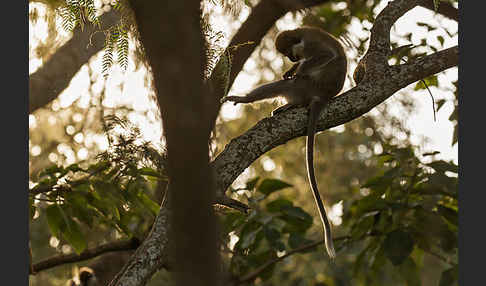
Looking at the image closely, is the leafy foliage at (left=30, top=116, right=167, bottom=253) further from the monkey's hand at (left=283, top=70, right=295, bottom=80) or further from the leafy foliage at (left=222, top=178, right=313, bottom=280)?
the monkey's hand at (left=283, top=70, right=295, bottom=80)

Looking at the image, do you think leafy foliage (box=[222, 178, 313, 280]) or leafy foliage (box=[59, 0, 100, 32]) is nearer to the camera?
leafy foliage (box=[59, 0, 100, 32])

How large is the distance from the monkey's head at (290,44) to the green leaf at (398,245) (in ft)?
5.92

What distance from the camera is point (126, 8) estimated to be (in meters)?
3.21

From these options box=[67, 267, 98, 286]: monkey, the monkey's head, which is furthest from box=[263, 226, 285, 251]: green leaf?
box=[67, 267, 98, 286]: monkey

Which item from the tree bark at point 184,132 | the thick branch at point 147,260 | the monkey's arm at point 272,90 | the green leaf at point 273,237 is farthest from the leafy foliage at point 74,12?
the green leaf at point 273,237

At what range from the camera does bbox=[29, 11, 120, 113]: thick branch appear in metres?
5.34

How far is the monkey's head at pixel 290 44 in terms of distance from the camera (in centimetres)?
Result: 549

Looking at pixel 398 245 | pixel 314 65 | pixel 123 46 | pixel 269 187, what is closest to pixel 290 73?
pixel 314 65

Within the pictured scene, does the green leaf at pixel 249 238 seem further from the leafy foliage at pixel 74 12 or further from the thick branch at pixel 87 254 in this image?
the leafy foliage at pixel 74 12

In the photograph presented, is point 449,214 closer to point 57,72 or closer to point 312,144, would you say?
point 312,144

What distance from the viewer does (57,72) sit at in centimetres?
550

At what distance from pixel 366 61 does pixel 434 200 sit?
5.03 ft

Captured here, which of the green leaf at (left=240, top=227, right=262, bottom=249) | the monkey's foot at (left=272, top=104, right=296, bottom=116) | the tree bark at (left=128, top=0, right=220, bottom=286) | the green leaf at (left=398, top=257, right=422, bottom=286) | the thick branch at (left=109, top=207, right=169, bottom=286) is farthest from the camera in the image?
the green leaf at (left=398, top=257, right=422, bottom=286)

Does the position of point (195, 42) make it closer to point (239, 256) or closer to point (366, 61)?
point (366, 61)
